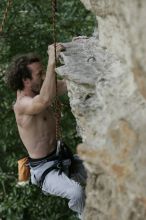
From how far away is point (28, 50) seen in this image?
8.62m

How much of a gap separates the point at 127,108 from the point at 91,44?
76.9 inches

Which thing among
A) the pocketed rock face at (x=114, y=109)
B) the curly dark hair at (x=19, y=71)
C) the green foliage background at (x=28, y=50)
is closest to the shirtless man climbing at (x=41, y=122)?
the curly dark hair at (x=19, y=71)

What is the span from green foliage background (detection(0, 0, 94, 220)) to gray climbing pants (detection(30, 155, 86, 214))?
8.68 ft

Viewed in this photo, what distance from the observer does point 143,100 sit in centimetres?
392

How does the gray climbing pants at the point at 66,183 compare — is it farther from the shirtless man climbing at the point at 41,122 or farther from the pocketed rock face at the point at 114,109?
the pocketed rock face at the point at 114,109

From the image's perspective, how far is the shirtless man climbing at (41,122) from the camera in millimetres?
5555

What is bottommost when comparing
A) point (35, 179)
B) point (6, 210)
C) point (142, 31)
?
point (6, 210)

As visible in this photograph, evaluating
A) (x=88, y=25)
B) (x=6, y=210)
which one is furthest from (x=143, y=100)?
(x=6, y=210)

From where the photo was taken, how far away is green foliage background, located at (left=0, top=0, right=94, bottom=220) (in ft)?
27.5

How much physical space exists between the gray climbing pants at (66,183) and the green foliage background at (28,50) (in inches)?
104

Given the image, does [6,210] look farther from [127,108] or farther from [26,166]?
[127,108]

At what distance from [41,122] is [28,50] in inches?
112

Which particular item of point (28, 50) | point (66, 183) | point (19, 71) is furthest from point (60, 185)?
point (28, 50)

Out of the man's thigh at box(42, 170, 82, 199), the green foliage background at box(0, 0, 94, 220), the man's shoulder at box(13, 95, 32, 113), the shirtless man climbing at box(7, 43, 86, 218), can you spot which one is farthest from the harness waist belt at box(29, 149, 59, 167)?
the green foliage background at box(0, 0, 94, 220)
